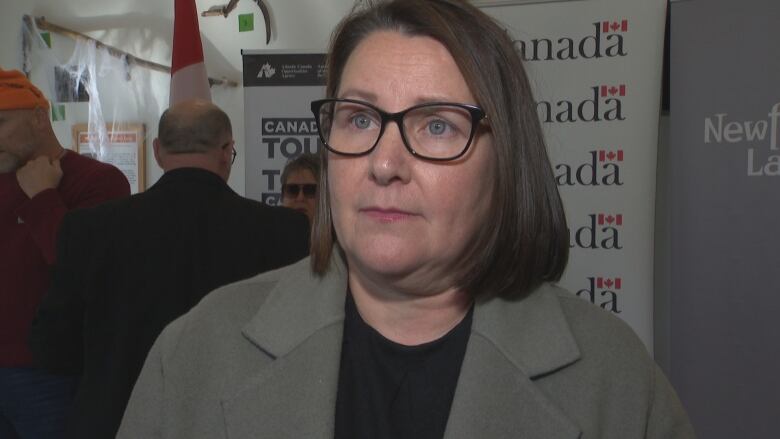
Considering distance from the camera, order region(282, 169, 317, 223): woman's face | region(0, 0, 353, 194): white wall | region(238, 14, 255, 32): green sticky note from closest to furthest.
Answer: region(282, 169, 317, 223): woman's face < region(0, 0, 353, 194): white wall < region(238, 14, 255, 32): green sticky note

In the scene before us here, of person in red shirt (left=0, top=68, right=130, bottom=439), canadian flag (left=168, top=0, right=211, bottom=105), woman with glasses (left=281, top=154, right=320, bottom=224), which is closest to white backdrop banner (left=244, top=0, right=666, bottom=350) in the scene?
woman with glasses (left=281, top=154, right=320, bottom=224)

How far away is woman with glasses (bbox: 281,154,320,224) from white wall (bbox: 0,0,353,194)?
1.19 metres

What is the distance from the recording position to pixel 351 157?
36.9 inches

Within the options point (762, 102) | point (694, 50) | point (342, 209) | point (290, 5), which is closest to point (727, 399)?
point (762, 102)

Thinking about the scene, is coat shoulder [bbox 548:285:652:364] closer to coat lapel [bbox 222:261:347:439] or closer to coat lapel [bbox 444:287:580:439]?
coat lapel [bbox 444:287:580:439]

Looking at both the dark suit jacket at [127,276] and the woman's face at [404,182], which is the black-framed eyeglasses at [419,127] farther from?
the dark suit jacket at [127,276]

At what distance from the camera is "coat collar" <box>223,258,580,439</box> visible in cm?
95

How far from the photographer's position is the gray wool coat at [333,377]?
3.12ft

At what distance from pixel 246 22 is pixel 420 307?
3.65 meters

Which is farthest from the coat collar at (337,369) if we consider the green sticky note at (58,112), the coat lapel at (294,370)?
the green sticky note at (58,112)

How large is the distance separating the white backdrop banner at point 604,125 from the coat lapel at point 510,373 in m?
1.89

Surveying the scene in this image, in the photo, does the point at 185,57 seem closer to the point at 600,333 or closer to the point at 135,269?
the point at 135,269

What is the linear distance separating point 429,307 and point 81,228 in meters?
1.19

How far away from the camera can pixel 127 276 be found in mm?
1864
